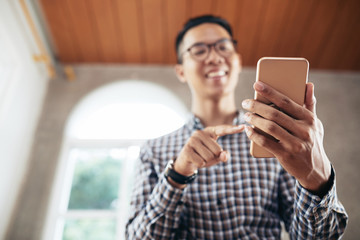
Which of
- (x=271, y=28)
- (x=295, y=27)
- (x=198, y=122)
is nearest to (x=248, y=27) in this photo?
(x=271, y=28)

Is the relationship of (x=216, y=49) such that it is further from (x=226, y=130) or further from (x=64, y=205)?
(x=64, y=205)

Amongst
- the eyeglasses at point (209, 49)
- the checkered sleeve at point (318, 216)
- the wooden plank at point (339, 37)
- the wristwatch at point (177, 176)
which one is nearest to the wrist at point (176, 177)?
the wristwatch at point (177, 176)

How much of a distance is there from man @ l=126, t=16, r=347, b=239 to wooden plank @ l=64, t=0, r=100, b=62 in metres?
0.81

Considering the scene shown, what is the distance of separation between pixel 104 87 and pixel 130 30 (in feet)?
1.41

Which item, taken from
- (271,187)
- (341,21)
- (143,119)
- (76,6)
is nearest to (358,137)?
(341,21)

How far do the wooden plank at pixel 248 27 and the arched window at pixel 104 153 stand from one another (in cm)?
55

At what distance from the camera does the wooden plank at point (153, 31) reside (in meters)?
1.69

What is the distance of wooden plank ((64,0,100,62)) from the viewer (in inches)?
67.1

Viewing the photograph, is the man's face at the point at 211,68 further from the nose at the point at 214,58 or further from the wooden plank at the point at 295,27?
the wooden plank at the point at 295,27

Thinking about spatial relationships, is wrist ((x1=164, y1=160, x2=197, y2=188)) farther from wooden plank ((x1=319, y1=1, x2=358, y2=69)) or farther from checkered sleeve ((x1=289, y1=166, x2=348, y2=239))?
wooden plank ((x1=319, y1=1, x2=358, y2=69))

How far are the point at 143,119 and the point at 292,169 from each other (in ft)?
4.89

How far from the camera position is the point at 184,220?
0.87 m

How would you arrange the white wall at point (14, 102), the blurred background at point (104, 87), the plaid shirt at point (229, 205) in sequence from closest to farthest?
the plaid shirt at point (229, 205)
the white wall at point (14, 102)
the blurred background at point (104, 87)

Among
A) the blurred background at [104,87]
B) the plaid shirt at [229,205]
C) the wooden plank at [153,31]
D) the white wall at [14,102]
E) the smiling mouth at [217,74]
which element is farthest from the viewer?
the wooden plank at [153,31]
